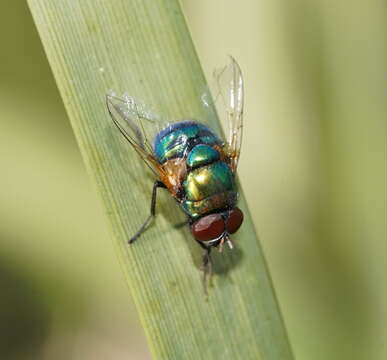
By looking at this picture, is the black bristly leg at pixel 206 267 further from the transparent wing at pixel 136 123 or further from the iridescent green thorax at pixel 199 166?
the transparent wing at pixel 136 123

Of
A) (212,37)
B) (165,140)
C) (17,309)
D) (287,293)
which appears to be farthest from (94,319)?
(212,37)

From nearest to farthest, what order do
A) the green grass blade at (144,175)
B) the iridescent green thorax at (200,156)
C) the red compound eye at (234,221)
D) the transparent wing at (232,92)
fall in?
the green grass blade at (144,175)
the red compound eye at (234,221)
the iridescent green thorax at (200,156)
the transparent wing at (232,92)

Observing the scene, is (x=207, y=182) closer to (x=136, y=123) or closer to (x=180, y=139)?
(x=180, y=139)

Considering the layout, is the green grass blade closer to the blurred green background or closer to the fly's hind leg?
the fly's hind leg

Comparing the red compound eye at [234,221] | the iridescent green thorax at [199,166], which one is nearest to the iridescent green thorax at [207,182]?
the iridescent green thorax at [199,166]

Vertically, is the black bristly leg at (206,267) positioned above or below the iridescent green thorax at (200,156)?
below

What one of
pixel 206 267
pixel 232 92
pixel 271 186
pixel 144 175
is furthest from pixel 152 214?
pixel 271 186

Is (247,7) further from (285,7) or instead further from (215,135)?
(215,135)
